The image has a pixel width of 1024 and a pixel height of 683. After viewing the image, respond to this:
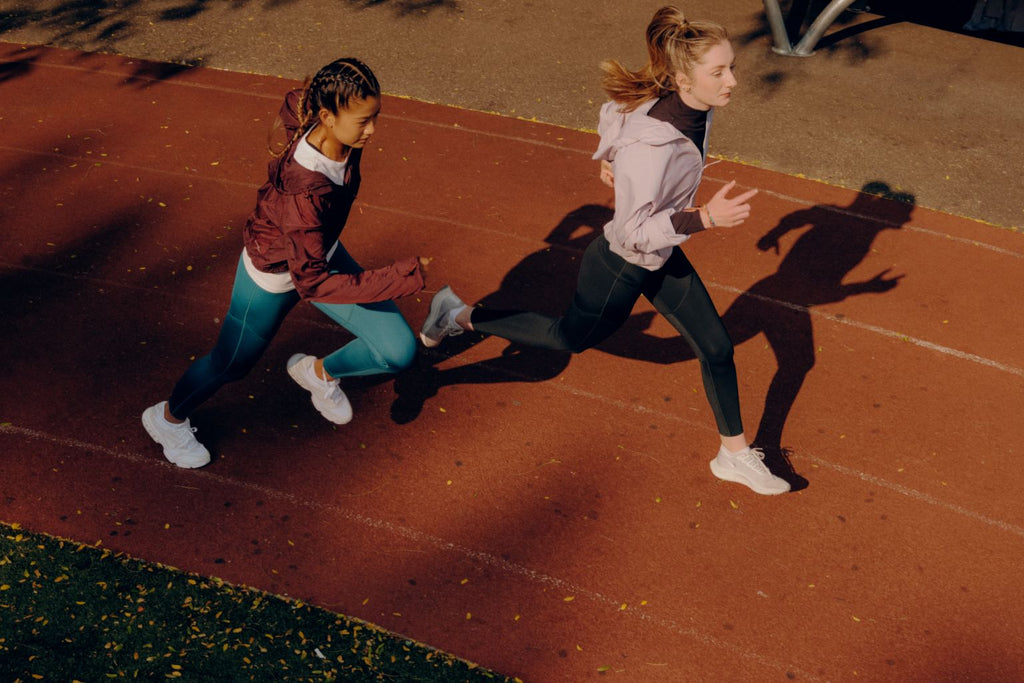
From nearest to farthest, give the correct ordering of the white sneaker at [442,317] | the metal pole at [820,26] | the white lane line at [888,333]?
1. the white sneaker at [442,317]
2. the white lane line at [888,333]
3. the metal pole at [820,26]

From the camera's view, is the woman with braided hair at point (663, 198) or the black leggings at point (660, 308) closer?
the woman with braided hair at point (663, 198)

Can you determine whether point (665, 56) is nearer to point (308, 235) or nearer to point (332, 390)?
point (308, 235)

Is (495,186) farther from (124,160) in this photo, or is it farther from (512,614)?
(512,614)

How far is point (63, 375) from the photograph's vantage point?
556 cm

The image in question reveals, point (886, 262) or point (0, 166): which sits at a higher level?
point (0, 166)

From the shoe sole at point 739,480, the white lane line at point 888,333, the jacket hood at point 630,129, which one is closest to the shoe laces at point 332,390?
the jacket hood at point 630,129

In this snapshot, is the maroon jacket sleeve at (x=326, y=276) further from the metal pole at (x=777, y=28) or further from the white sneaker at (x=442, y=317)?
the metal pole at (x=777, y=28)

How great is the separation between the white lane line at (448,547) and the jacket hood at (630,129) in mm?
2013

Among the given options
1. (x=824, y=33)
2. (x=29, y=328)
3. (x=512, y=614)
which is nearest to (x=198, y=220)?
(x=29, y=328)

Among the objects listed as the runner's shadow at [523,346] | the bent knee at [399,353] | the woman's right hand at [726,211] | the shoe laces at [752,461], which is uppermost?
the woman's right hand at [726,211]

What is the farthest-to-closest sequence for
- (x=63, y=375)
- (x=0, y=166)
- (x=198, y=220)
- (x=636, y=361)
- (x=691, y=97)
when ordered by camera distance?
(x=0, y=166)
(x=198, y=220)
(x=636, y=361)
(x=63, y=375)
(x=691, y=97)

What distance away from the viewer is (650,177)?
12.9 ft

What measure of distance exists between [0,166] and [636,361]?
536cm

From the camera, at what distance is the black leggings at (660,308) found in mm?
4406
